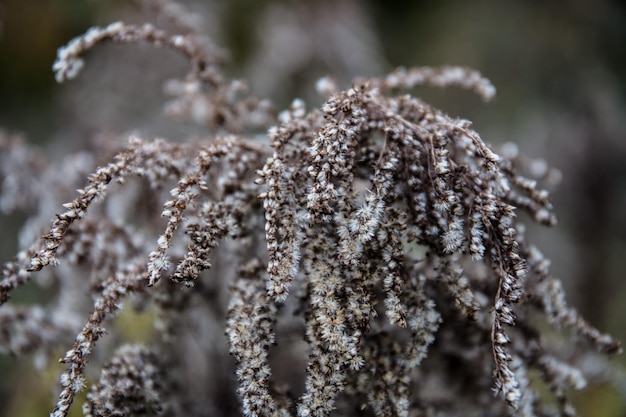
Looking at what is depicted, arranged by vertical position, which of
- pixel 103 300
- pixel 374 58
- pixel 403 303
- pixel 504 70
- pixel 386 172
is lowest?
pixel 403 303

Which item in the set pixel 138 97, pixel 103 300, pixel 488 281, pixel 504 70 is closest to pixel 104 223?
pixel 103 300

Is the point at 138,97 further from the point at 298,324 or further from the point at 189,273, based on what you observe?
the point at 189,273

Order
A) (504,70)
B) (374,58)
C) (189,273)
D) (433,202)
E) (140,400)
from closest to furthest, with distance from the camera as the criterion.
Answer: (189,273) < (433,202) < (140,400) < (374,58) < (504,70)

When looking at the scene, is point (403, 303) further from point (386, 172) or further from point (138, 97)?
point (138, 97)

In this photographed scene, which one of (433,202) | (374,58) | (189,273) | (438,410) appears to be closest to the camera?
(189,273)

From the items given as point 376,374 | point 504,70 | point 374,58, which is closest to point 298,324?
point 376,374

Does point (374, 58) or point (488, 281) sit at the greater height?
point (374, 58)

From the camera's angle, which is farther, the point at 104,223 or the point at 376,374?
the point at 104,223
